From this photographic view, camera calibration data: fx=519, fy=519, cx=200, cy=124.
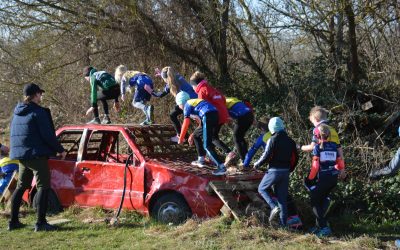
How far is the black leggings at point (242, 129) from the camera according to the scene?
8.30m

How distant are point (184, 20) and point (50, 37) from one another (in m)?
3.44

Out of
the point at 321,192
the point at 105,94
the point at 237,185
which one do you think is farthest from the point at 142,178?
the point at 105,94

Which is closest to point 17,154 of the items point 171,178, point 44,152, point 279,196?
point 44,152

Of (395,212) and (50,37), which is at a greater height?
(50,37)

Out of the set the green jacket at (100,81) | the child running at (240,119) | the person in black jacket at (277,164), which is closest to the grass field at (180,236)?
the person in black jacket at (277,164)

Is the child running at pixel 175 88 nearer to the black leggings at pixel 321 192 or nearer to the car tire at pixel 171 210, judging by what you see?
the car tire at pixel 171 210

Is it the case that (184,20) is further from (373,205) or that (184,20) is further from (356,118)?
(373,205)

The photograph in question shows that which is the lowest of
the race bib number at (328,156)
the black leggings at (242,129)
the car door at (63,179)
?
the car door at (63,179)

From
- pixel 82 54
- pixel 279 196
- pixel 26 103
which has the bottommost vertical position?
pixel 279 196

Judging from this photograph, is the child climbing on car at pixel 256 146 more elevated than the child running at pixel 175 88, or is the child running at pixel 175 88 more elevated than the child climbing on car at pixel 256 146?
the child running at pixel 175 88

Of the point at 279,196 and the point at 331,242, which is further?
the point at 279,196

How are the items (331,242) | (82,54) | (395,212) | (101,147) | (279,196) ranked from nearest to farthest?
(331,242) < (279,196) < (395,212) < (101,147) < (82,54)

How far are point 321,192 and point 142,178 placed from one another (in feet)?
8.15

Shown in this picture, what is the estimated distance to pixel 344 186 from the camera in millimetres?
8633
